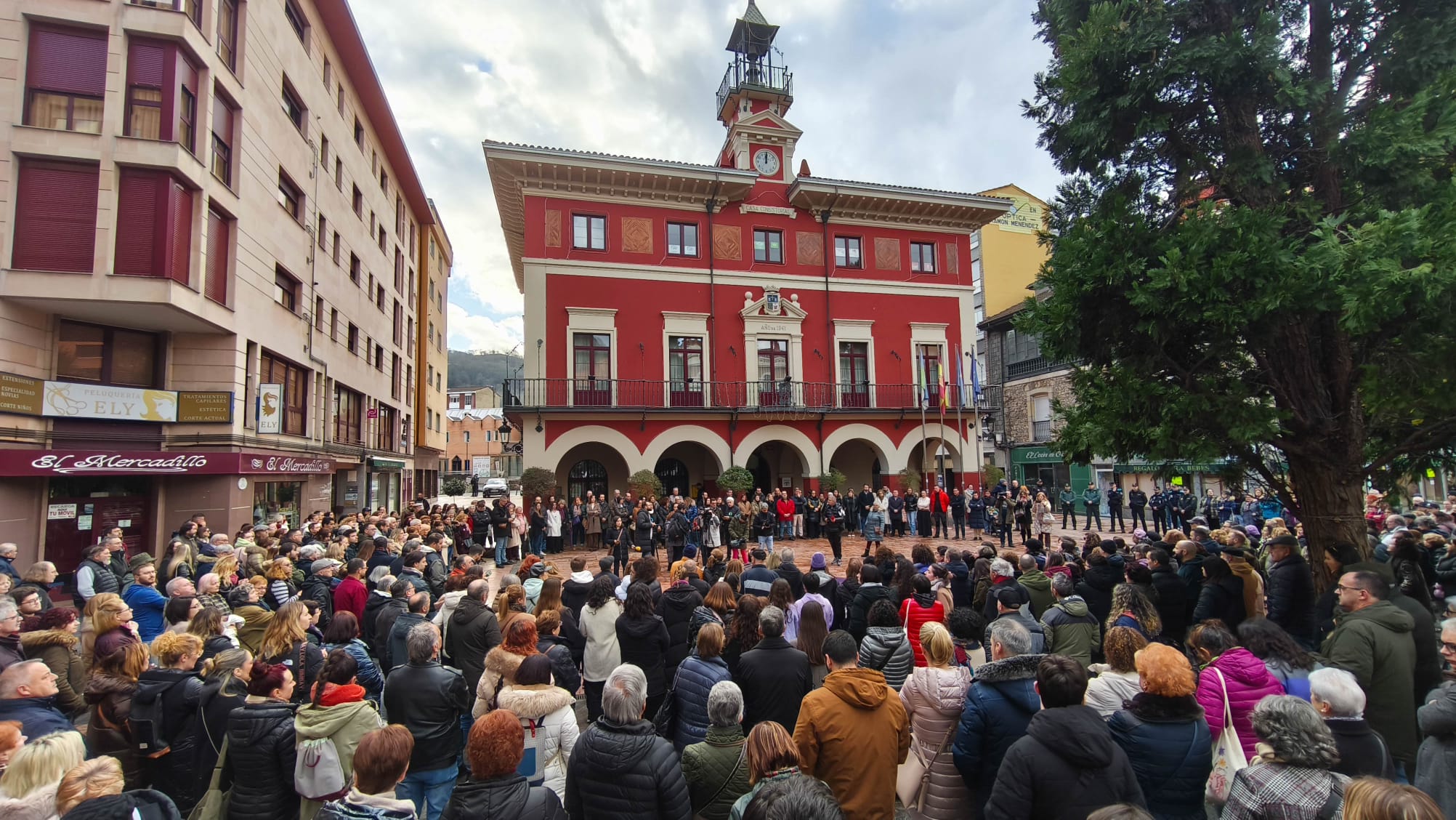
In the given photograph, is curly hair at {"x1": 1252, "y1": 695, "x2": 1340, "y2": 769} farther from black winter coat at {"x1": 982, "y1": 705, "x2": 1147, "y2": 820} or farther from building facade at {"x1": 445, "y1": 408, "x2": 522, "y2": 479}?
building facade at {"x1": 445, "y1": 408, "x2": 522, "y2": 479}

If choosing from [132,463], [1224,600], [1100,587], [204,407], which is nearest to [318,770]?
[1100,587]

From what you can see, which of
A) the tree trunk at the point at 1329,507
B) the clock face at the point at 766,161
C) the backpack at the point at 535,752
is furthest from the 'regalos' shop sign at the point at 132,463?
the clock face at the point at 766,161

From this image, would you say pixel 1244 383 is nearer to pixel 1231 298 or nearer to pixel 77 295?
pixel 1231 298

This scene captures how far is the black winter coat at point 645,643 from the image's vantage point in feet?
18.1

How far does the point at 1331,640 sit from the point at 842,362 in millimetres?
21561

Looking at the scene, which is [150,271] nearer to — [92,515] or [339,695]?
[92,515]

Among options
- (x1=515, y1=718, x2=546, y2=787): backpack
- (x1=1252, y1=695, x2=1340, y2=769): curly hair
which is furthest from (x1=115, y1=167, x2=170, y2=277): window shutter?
(x1=1252, y1=695, x2=1340, y2=769): curly hair

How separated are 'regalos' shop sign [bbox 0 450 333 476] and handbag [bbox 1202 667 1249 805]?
15.2 m

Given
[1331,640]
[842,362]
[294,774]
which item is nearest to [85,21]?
[294,774]

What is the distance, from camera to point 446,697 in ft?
14.1

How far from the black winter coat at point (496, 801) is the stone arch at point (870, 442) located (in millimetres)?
22209

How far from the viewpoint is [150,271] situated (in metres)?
12.2

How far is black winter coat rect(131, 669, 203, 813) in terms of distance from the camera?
4.21 metres

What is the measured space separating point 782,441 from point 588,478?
7.24 m
